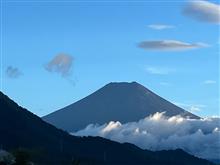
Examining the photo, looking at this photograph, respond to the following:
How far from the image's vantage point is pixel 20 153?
133500 mm

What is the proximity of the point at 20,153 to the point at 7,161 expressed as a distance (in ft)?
16.0

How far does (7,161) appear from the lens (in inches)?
5379
